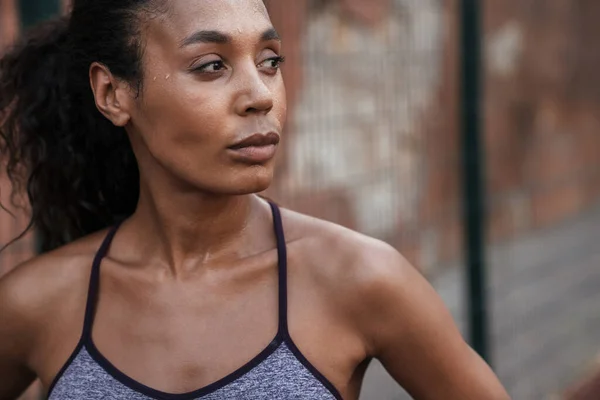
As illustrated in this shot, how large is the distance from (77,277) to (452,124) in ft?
8.46

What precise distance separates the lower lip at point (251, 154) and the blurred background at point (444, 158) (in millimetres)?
1189

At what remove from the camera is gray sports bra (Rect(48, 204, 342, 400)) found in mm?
2330

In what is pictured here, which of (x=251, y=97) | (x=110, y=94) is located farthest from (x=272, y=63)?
(x=110, y=94)

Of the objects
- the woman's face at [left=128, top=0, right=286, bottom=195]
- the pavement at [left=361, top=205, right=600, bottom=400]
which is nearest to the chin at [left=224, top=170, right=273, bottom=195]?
the woman's face at [left=128, top=0, right=286, bottom=195]

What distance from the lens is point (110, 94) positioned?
8.13 feet

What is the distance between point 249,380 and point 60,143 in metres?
0.83

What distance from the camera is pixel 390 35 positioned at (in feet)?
14.7

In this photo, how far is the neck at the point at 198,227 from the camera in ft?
8.17

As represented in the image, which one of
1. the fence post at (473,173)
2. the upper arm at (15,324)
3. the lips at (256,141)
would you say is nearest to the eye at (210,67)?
the lips at (256,141)

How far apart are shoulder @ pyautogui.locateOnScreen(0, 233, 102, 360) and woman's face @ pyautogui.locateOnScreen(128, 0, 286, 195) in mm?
399

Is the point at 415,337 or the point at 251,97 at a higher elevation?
the point at 251,97

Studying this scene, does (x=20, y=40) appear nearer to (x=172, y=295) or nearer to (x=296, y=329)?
(x=172, y=295)

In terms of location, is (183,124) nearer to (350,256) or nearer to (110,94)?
(110,94)

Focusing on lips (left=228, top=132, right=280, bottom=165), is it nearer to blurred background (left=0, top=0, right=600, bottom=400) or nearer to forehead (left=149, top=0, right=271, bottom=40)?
forehead (left=149, top=0, right=271, bottom=40)
